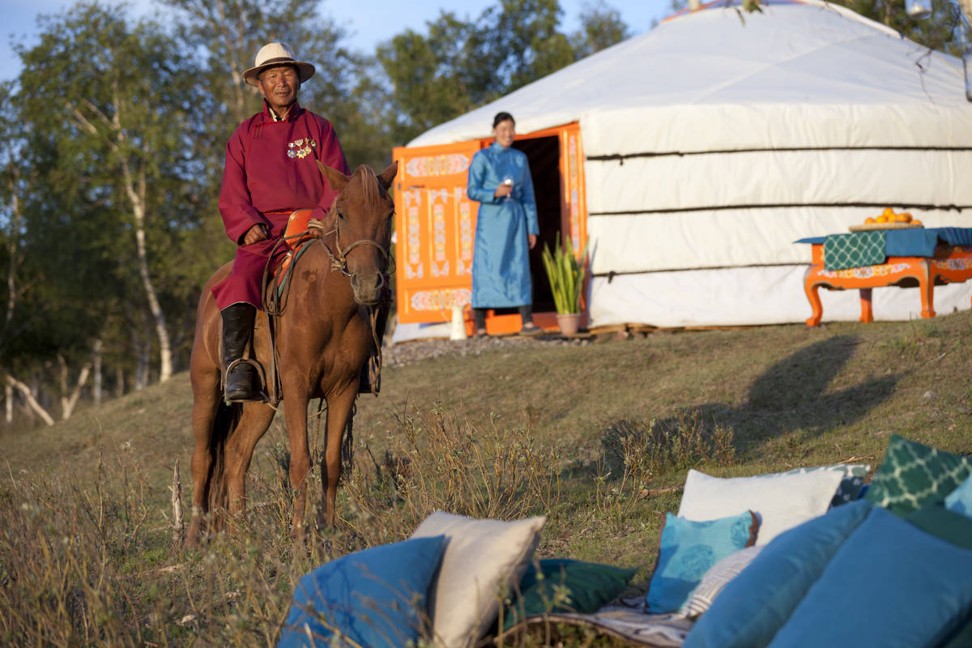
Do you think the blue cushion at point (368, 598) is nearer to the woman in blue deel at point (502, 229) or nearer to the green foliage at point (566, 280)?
the woman in blue deel at point (502, 229)

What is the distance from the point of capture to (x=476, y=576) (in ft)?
8.95

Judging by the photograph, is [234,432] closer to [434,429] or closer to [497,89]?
[434,429]

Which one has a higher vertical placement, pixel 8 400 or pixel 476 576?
pixel 476 576

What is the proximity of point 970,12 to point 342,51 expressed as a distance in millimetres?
19658

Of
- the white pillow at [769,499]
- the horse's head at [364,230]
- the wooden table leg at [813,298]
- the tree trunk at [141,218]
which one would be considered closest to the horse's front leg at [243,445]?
the horse's head at [364,230]

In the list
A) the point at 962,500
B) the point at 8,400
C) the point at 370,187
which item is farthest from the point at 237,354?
the point at 8,400

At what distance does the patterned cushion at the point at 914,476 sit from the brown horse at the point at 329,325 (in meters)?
1.87

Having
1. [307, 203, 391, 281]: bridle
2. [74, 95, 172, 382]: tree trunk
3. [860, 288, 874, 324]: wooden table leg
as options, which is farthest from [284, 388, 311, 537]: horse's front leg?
[74, 95, 172, 382]: tree trunk

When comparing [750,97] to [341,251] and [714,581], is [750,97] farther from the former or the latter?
[714,581]

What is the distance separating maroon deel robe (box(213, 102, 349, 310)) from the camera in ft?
16.1

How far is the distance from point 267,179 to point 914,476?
3.08 metres

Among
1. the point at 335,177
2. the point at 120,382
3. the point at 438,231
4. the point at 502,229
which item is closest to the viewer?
the point at 335,177

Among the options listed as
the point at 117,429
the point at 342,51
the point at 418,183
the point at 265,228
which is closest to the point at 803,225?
the point at 418,183

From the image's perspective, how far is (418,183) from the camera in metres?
11.4
